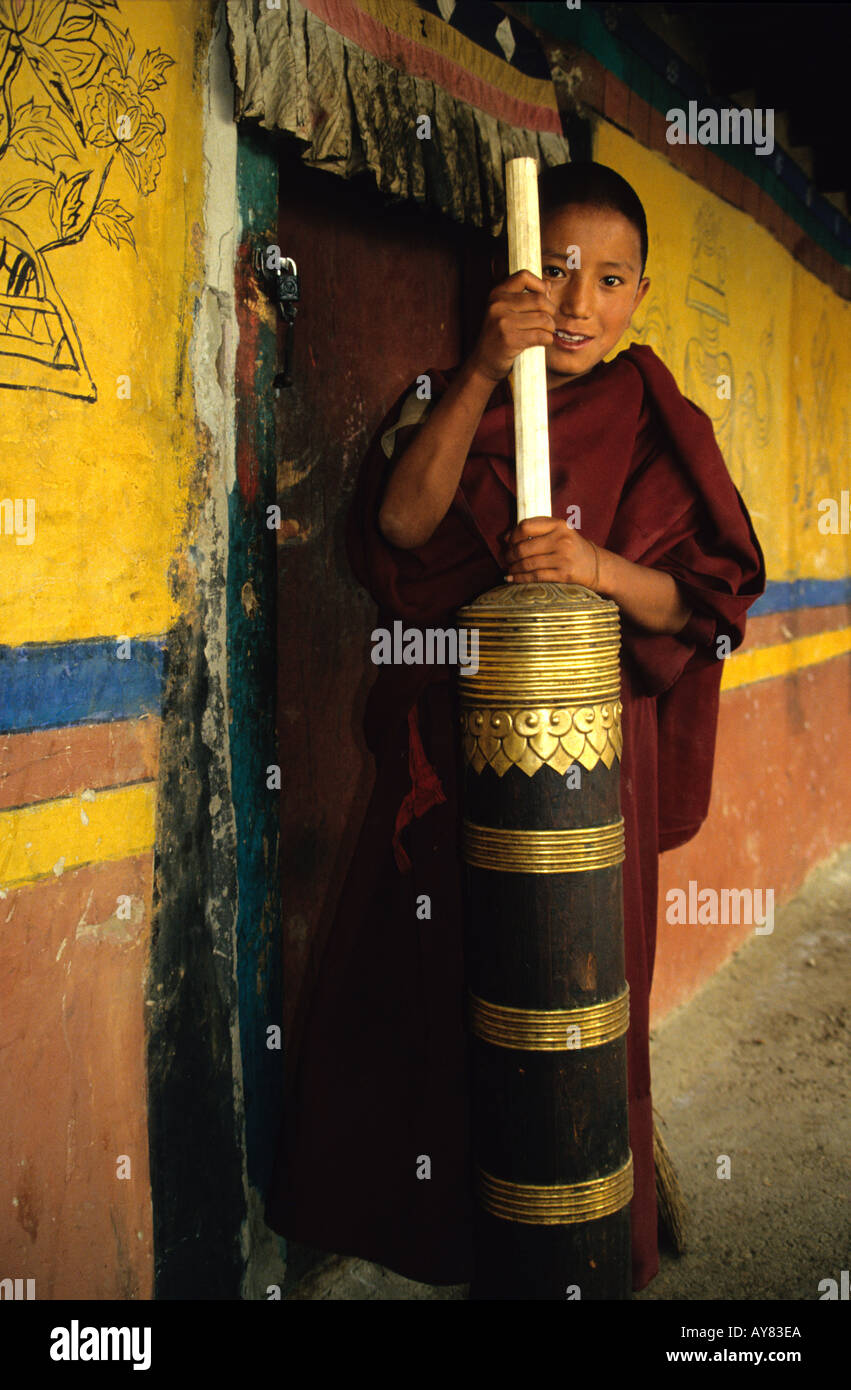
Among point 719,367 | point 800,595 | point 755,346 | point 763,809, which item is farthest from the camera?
point 800,595

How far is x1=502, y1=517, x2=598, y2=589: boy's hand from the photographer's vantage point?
148cm

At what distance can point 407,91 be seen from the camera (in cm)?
198

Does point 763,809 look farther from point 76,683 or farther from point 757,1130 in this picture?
point 76,683

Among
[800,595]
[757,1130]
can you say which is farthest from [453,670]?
[800,595]

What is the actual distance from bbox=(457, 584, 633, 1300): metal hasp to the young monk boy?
22 centimetres

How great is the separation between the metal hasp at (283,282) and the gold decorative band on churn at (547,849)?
943 mm

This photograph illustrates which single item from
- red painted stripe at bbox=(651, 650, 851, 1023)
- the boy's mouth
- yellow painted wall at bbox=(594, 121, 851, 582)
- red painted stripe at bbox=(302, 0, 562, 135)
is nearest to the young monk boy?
the boy's mouth

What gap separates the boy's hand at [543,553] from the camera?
4.85 ft

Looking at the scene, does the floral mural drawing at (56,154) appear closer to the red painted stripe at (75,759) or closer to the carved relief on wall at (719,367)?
the red painted stripe at (75,759)

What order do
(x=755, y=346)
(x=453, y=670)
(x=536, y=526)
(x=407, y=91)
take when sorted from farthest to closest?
(x=755, y=346) < (x=407, y=91) < (x=453, y=670) < (x=536, y=526)

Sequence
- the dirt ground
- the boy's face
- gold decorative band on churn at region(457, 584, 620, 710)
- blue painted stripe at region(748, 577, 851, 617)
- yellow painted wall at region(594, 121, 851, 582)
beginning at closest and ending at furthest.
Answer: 1. gold decorative band on churn at region(457, 584, 620, 710)
2. the boy's face
3. the dirt ground
4. yellow painted wall at region(594, 121, 851, 582)
5. blue painted stripe at region(748, 577, 851, 617)

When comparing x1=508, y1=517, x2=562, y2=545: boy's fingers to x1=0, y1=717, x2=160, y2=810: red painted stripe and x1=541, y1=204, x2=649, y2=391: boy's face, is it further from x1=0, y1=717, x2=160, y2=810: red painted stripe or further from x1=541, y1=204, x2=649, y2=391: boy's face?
x1=0, y1=717, x2=160, y2=810: red painted stripe

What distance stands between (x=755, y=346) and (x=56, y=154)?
9.61 ft

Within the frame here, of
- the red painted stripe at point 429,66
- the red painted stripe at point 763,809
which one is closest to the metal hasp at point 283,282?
the red painted stripe at point 429,66
